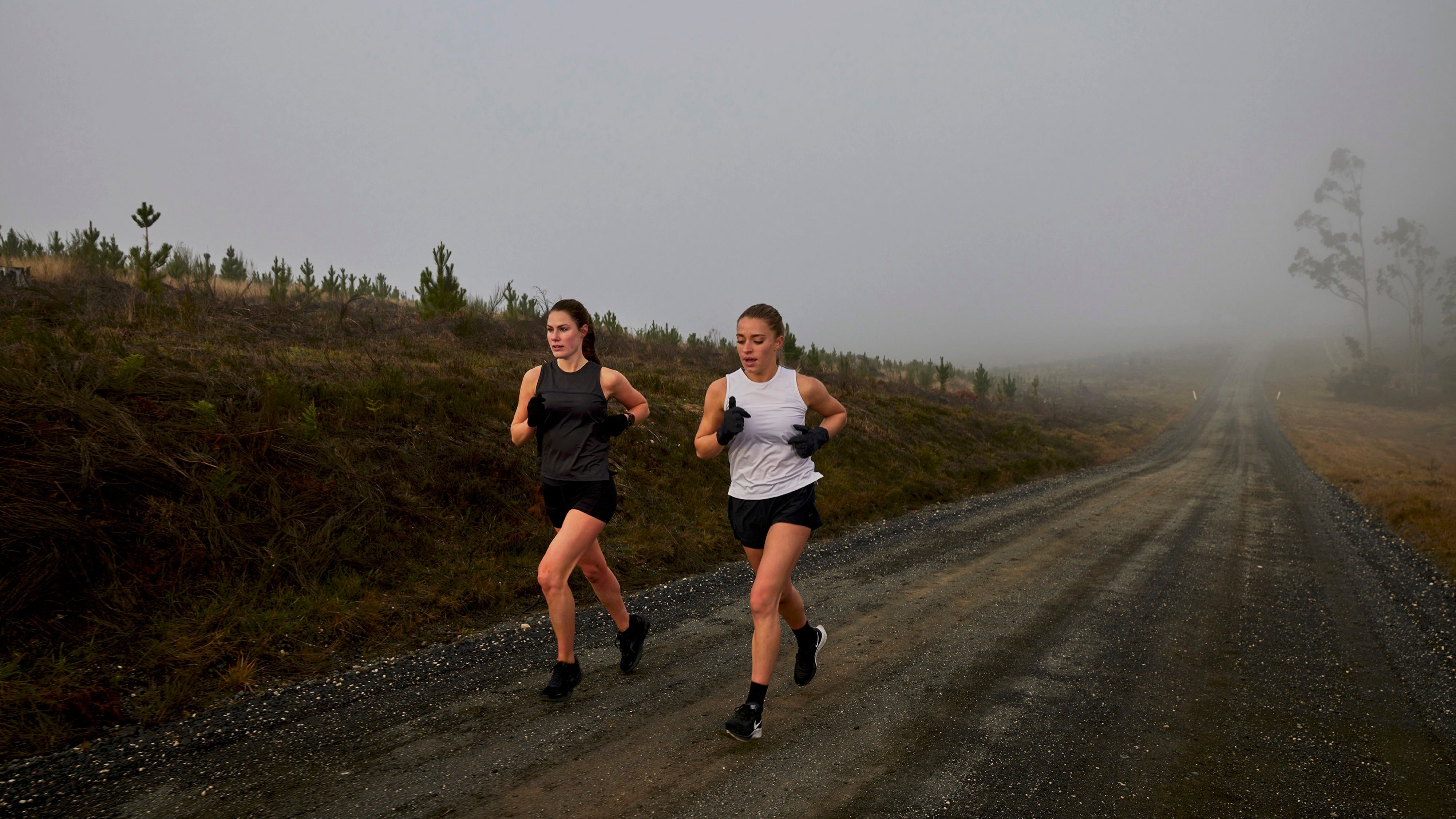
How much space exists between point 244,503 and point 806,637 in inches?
193

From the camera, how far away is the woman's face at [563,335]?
403 centimetres

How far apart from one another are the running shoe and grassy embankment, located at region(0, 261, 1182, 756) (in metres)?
2.78

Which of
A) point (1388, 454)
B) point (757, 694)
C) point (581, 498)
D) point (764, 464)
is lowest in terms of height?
point (1388, 454)

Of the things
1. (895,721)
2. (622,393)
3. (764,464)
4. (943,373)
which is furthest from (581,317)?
(943,373)

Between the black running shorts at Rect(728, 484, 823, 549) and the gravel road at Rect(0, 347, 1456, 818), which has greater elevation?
the black running shorts at Rect(728, 484, 823, 549)

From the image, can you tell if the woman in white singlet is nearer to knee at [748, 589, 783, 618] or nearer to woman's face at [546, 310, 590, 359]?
knee at [748, 589, 783, 618]

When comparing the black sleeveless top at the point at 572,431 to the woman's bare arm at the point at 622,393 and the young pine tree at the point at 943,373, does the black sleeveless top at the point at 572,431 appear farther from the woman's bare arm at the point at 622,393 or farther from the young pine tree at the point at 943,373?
the young pine tree at the point at 943,373

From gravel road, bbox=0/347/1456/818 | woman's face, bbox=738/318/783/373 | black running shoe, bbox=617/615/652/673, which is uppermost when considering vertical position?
woman's face, bbox=738/318/783/373

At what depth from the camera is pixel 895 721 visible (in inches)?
151

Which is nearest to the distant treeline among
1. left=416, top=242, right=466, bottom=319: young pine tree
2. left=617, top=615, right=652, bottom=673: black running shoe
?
left=416, top=242, right=466, bottom=319: young pine tree

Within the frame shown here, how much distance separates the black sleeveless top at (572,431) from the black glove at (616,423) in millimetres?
32

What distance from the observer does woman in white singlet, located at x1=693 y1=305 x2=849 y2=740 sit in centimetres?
354

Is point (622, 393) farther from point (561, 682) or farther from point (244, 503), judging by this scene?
point (244, 503)

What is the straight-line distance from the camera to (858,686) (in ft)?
14.1
